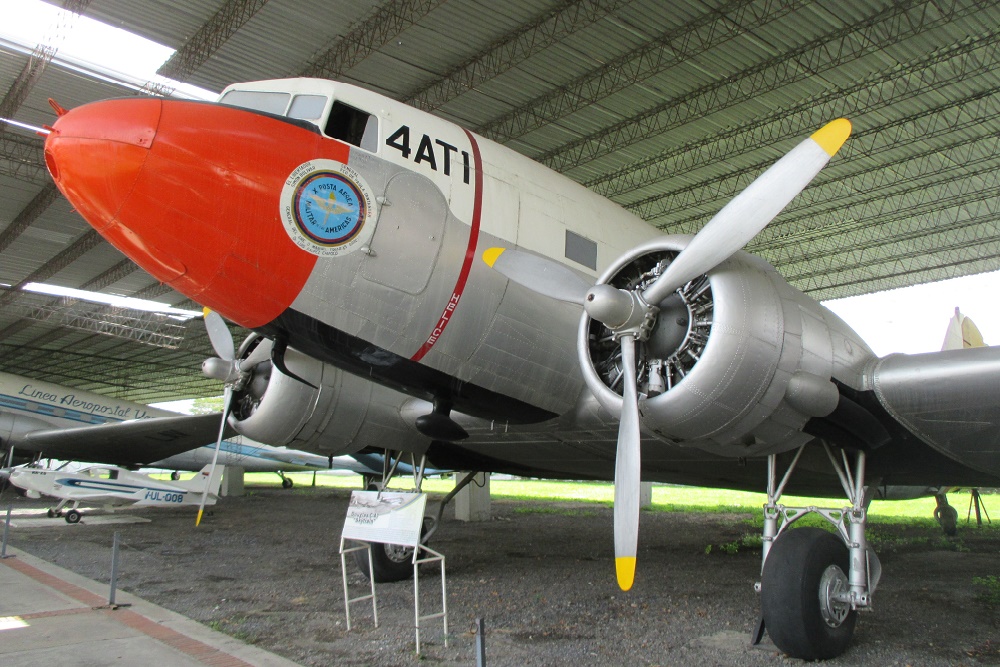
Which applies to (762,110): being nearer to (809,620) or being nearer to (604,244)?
(604,244)

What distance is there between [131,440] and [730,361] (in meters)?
15.6

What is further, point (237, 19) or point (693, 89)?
point (693, 89)

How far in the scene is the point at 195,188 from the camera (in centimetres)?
494

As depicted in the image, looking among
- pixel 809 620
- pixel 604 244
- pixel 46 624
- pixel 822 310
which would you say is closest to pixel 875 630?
pixel 809 620

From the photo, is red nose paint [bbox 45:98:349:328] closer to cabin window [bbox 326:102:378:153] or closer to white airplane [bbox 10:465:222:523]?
cabin window [bbox 326:102:378:153]

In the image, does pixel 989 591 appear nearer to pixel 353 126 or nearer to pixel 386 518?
pixel 386 518

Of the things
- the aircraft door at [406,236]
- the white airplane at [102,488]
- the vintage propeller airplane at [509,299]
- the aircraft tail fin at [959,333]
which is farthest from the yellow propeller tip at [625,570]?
the white airplane at [102,488]

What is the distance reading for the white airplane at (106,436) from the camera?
1570 cm

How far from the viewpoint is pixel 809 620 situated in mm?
5254

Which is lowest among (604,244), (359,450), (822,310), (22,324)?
(359,450)

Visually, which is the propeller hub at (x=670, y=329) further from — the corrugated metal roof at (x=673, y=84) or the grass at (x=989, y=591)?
the corrugated metal roof at (x=673, y=84)

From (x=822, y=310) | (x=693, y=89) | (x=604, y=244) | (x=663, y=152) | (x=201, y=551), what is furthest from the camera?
(x=663, y=152)

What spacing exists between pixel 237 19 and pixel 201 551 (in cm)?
908

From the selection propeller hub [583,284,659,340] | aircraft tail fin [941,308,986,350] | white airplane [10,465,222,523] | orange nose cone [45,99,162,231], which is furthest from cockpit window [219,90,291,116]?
white airplane [10,465,222,523]
